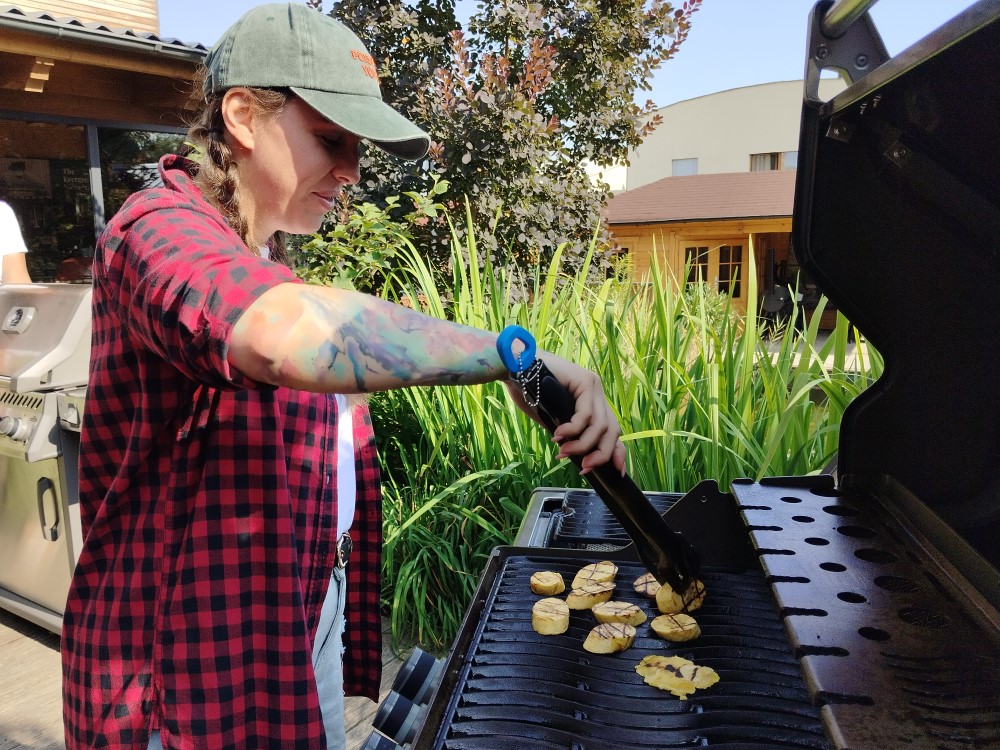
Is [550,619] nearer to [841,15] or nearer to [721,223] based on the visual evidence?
[841,15]

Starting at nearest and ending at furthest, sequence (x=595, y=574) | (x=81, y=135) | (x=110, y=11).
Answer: (x=595, y=574), (x=81, y=135), (x=110, y=11)

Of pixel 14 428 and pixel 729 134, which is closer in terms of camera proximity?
pixel 14 428

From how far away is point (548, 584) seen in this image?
155 centimetres

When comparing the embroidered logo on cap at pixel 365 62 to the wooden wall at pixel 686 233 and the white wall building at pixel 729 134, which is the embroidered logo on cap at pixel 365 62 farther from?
the white wall building at pixel 729 134

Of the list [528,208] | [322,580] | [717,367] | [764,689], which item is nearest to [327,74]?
[322,580]

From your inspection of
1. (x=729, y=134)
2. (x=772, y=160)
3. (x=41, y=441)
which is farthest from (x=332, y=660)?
(x=729, y=134)

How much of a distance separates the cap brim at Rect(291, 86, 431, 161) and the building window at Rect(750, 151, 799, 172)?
31646 mm

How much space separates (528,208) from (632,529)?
4063 mm

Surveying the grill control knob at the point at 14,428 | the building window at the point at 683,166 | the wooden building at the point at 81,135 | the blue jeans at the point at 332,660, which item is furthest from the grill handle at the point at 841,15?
the building window at the point at 683,166

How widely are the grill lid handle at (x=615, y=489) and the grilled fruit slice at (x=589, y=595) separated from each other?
0.37 ft

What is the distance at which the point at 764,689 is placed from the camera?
1.26 metres

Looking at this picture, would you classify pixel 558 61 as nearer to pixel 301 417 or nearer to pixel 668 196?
pixel 301 417

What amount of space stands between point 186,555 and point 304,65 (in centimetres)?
77

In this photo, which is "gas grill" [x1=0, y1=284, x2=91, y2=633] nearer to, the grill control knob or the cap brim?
the grill control knob
